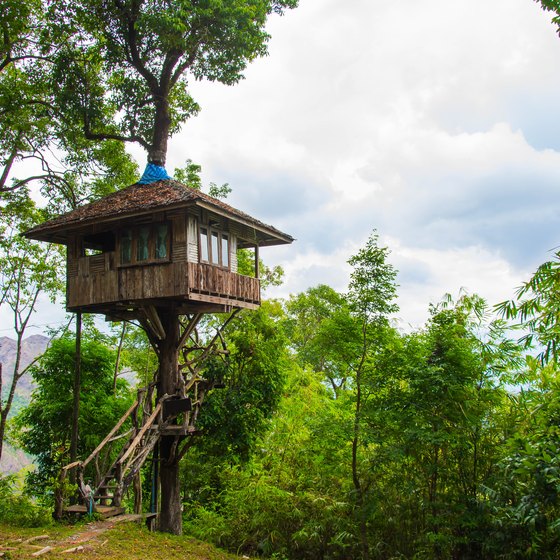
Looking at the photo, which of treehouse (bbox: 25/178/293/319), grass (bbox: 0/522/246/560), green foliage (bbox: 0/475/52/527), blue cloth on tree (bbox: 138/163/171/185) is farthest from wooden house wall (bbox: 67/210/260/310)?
green foliage (bbox: 0/475/52/527)

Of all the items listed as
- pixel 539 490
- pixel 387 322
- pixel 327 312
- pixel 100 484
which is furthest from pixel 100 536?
pixel 327 312

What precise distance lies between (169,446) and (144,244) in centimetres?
519

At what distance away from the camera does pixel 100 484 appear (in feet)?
39.6

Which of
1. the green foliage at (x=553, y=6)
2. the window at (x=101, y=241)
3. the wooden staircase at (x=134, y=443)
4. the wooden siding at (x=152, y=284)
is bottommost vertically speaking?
the wooden staircase at (x=134, y=443)

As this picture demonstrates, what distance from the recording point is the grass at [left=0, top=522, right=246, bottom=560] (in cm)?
958

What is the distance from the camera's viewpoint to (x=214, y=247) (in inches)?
548

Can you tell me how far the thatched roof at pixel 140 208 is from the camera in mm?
12789

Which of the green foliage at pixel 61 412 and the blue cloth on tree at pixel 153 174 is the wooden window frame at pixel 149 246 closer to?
the blue cloth on tree at pixel 153 174

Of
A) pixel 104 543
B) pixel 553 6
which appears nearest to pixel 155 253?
pixel 104 543

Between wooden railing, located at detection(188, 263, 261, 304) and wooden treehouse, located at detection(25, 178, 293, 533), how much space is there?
2 cm

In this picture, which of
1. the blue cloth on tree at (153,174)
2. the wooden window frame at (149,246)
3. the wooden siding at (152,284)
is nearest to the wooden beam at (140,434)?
the wooden siding at (152,284)

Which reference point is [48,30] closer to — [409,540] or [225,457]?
[225,457]

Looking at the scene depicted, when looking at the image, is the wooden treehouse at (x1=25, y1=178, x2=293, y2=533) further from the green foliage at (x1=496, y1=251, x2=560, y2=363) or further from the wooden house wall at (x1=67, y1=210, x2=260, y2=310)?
the green foliage at (x1=496, y1=251, x2=560, y2=363)

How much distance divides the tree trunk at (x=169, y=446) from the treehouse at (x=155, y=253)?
746mm
